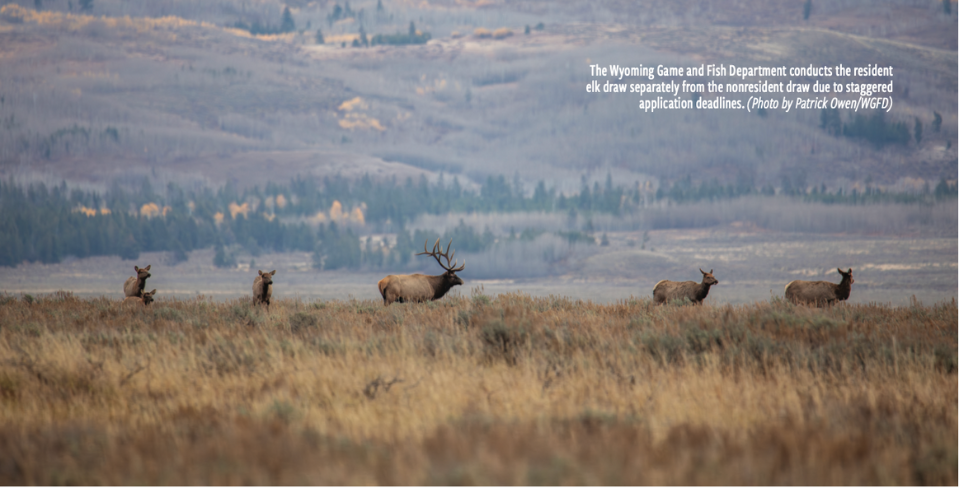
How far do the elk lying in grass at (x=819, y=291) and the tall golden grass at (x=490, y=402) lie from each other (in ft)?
16.8

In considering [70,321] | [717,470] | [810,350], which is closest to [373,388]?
[717,470]

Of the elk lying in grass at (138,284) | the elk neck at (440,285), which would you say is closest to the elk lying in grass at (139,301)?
the elk lying in grass at (138,284)

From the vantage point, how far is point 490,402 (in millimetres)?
8234

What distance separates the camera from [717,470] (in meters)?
6.25

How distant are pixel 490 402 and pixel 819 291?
1380cm

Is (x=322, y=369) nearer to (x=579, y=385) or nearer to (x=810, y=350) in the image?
(x=579, y=385)

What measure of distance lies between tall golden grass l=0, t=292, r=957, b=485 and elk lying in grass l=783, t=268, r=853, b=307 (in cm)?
513

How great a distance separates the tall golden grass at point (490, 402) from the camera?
635 cm

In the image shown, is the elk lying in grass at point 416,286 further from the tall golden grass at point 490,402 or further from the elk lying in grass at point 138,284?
the elk lying in grass at point 138,284

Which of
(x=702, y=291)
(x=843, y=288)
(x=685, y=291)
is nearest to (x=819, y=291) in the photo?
(x=843, y=288)

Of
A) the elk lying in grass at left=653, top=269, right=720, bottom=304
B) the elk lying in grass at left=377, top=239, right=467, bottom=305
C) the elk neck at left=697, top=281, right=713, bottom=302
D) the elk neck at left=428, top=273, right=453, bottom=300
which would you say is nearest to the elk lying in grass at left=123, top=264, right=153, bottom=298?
the elk lying in grass at left=377, top=239, right=467, bottom=305

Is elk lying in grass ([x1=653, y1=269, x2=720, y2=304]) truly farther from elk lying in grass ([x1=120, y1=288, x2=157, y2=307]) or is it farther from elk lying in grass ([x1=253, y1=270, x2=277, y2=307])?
elk lying in grass ([x1=120, y1=288, x2=157, y2=307])

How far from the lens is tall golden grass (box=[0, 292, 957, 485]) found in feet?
20.8

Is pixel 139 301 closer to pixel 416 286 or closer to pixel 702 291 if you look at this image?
pixel 416 286
